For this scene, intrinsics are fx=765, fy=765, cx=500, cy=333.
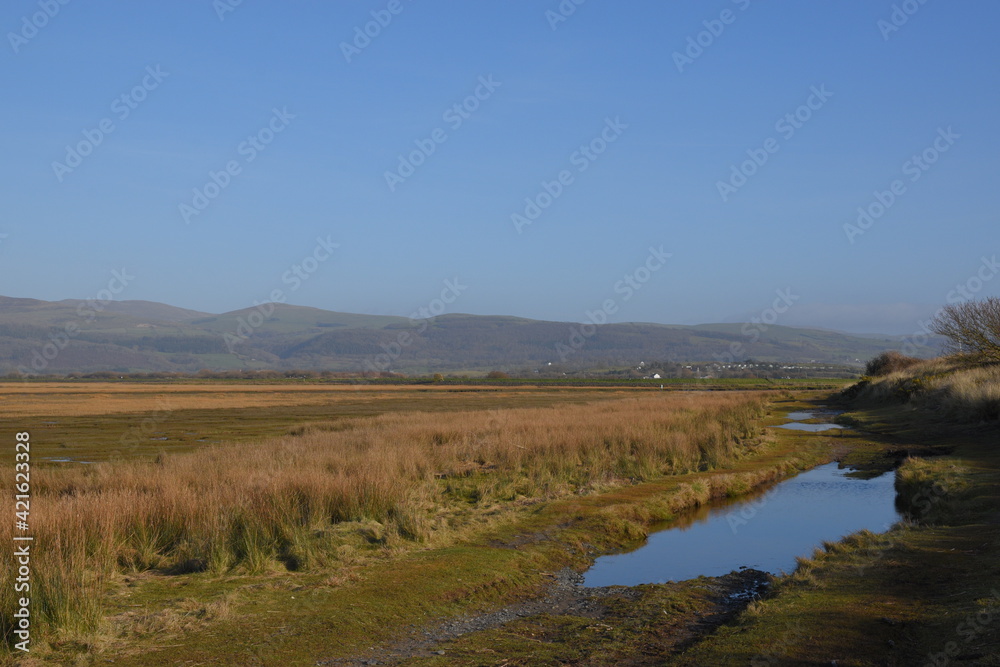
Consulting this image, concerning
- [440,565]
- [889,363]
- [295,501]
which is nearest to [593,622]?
[440,565]

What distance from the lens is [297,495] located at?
14359 millimetres

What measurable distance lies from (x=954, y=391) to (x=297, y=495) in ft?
109

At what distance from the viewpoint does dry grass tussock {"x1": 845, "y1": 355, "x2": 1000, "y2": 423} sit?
99.4 feet

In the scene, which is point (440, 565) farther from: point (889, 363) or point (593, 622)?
point (889, 363)

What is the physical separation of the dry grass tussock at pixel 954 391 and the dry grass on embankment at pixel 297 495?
1043 centimetres

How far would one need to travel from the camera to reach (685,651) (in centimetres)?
869

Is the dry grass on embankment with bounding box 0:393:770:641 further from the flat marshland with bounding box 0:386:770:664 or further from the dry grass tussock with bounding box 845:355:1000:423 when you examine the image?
the dry grass tussock with bounding box 845:355:1000:423

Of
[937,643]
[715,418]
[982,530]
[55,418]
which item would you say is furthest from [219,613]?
[55,418]

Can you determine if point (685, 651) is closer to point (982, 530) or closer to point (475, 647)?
point (475, 647)

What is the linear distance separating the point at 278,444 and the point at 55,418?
3150cm

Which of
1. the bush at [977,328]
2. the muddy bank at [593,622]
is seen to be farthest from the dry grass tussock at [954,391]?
the muddy bank at [593,622]

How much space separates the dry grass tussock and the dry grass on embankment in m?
10.4

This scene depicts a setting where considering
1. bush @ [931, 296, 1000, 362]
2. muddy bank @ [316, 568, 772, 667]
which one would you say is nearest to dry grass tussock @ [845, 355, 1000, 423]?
bush @ [931, 296, 1000, 362]

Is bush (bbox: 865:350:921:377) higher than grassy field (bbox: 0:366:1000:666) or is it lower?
higher
